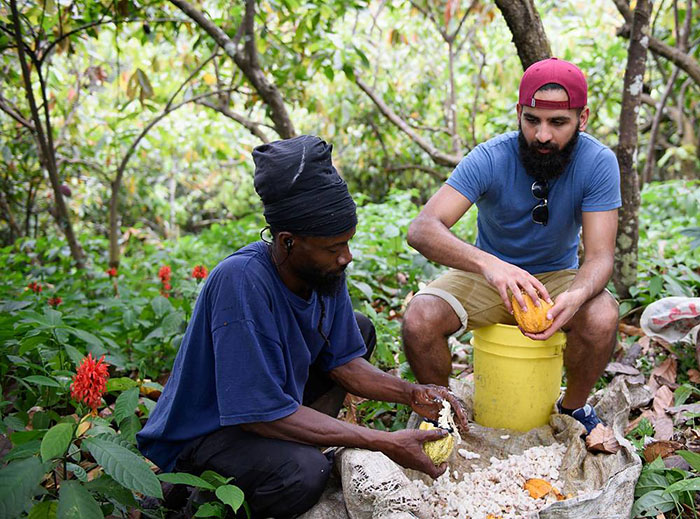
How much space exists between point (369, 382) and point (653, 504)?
3.36 ft

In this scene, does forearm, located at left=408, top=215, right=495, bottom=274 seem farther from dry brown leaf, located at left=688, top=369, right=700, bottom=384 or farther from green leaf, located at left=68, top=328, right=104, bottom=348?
green leaf, located at left=68, top=328, right=104, bottom=348

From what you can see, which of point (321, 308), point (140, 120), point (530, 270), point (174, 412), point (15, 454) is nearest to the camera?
point (15, 454)

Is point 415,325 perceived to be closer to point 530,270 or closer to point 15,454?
point 530,270

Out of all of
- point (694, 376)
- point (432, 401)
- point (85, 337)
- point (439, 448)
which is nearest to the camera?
point (439, 448)

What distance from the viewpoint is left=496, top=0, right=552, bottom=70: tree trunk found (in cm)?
328

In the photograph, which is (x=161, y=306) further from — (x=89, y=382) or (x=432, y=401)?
(x=432, y=401)

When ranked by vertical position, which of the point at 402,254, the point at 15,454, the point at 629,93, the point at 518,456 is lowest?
the point at 518,456

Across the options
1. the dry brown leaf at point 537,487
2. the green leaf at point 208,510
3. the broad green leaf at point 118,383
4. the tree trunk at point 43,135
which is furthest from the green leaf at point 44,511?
the tree trunk at point 43,135

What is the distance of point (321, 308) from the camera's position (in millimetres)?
2186

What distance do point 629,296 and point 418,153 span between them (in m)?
5.04

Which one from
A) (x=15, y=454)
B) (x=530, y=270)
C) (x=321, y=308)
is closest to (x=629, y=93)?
(x=530, y=270)

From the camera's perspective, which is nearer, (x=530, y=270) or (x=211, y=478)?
(x=211, y=478)

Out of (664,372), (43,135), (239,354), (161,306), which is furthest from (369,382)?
(43,135)

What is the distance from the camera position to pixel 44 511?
1621 millimetres
